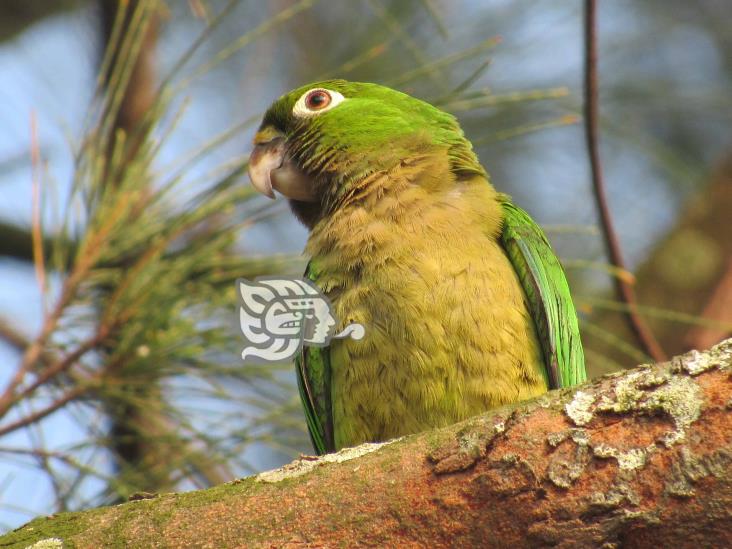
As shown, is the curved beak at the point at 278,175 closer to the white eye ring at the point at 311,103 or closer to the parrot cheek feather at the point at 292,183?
the parrot cheek feather at the point at 292,183

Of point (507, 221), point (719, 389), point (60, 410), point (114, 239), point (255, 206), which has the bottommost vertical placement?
point (719, 389)

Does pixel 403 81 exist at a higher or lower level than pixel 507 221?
higher

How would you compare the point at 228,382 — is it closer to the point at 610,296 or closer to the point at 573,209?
the point at 610,296

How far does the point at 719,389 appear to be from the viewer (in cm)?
177

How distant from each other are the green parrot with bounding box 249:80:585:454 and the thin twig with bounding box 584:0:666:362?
20.7 inches

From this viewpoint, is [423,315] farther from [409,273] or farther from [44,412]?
[44,412]

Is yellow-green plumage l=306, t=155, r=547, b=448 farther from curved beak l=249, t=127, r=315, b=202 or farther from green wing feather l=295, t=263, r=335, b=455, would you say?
curved beak l=249, t=127, r=315, b=202

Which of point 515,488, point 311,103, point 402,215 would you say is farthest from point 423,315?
point 311,103

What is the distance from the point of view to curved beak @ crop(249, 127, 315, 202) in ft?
11.8

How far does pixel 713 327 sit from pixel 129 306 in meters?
2.67

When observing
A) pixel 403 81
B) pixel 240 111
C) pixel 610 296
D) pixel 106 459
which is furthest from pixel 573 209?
pixel 106 459

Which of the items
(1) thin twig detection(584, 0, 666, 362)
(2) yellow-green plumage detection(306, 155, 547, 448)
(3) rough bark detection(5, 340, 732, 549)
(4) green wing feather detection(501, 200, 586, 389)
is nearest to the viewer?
(3) rough bark detection(5, 340, 732, 549)

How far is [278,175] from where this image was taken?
3.59 m

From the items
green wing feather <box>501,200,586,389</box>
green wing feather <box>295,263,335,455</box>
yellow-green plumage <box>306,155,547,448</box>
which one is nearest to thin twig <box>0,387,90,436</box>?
green wing feather <box>295,263,335,455</box>
